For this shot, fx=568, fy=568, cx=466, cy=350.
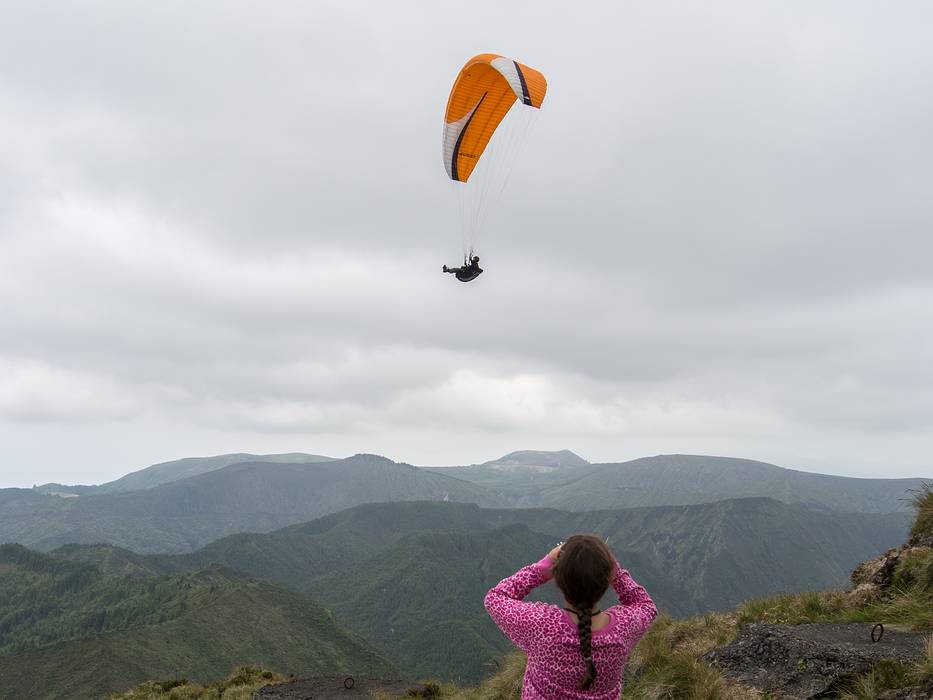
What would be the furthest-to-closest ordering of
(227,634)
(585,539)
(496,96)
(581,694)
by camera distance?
(227,634)
(496,96)
(581,694)
(585,539)

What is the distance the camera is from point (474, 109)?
20562mm

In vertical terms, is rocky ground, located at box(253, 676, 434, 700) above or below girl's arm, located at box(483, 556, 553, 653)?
below

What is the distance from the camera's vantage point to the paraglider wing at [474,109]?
62.4 feet

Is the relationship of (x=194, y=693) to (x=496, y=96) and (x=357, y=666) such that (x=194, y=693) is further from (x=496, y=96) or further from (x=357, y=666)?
(x=357, y=666)

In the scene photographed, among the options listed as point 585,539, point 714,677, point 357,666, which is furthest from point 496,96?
point 357,666

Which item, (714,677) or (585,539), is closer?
(585,539)

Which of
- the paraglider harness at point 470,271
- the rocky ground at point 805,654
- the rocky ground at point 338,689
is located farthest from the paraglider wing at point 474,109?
the rocky ground at point 338,689

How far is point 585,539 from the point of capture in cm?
318

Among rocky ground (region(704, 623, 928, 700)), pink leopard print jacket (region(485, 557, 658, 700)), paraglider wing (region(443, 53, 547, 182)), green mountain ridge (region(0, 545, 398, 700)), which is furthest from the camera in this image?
green mountain ridge (region(0, 545, 398, 700))

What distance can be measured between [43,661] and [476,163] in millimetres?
133942

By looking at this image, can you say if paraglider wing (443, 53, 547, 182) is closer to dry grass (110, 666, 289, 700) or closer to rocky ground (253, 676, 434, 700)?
rocky ground (253, 676, 434, 700)

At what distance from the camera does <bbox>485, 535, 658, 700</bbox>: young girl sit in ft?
10.3

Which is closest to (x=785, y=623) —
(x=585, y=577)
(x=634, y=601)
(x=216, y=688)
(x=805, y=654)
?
(x=805, y=654)

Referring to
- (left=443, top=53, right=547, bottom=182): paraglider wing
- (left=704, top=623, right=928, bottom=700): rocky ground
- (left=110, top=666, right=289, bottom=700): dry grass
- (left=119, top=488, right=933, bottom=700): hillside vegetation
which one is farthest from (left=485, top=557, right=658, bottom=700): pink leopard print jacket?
(left=110, top=666, right=289, bottom=700): dry grass
